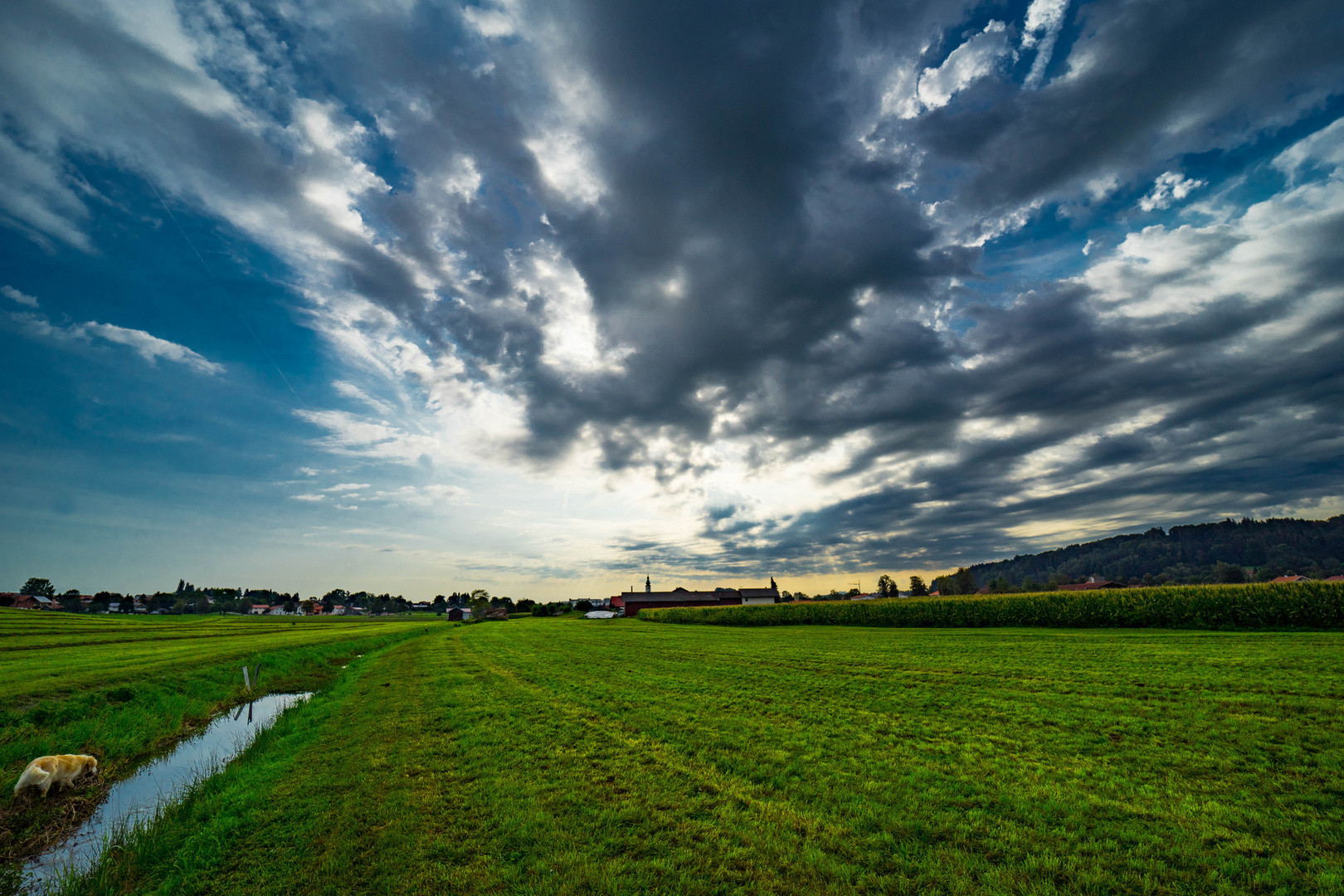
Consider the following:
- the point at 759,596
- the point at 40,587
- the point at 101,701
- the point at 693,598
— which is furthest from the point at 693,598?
the point at 40,587

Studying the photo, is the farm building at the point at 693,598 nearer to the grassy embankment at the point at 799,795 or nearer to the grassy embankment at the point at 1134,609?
the grassy embankment at the point at 1134,609

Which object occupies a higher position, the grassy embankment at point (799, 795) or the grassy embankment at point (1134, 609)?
the grassy embankment at point (1134, 609)

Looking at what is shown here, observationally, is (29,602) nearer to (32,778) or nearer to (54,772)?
(54,772)

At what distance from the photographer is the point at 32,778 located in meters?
10.1

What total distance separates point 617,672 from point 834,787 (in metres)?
13.7

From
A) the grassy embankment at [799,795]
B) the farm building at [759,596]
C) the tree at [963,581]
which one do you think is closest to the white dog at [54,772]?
the grassy embankment at [799,795]

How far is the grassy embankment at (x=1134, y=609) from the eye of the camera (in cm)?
2909

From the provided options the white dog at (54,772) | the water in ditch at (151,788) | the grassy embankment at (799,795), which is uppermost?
the grassy embankment at (799,795)

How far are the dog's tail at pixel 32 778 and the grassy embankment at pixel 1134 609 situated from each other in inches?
1940

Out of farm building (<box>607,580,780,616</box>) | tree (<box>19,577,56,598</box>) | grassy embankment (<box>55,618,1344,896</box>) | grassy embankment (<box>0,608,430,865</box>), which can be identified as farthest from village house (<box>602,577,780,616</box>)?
tree (<box>19,577,56,598</box>)

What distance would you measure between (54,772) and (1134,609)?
50.1 meters

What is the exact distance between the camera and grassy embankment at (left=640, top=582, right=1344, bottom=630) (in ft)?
95.5

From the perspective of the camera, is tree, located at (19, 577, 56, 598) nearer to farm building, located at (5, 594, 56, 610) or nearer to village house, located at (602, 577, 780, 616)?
farm building, located at (5, 594, 56, 610)

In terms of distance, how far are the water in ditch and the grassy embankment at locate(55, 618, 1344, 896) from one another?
2.85 ft
